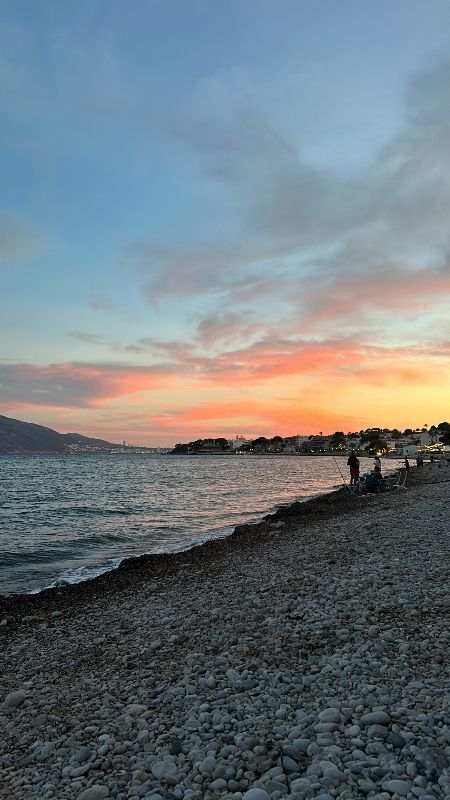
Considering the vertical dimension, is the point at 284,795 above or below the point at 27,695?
above

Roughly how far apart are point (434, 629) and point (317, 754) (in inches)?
141

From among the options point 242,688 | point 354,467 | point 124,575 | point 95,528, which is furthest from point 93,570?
point 354,467

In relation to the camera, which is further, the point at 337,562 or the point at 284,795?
the point at 337,562

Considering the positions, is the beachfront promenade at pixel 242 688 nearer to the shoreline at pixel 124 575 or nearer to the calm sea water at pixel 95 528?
the shoreline at pixel 124 575

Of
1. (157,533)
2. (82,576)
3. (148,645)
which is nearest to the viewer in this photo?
(148,645)

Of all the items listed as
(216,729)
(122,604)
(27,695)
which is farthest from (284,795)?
(122,604)

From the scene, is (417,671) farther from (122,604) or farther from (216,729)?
(122,604)

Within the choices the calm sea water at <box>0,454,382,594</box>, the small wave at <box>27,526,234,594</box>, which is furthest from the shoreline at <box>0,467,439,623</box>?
the calm sea water at <box>0,454,382,594</box>

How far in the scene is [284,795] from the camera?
14.5ft

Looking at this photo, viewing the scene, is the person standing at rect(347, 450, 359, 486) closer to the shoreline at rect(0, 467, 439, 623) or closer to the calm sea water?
the calm sea water

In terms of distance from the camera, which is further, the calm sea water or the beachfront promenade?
the calm sea water

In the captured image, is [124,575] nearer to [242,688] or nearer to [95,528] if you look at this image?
[242,688]

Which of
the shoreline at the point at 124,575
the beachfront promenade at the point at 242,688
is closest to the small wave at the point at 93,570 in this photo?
the shoreline at the point at 124,575

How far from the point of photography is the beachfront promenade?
190 inches
